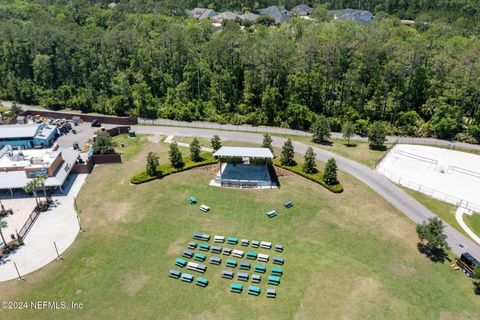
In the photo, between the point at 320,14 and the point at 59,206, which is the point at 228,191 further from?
the point at 320,14

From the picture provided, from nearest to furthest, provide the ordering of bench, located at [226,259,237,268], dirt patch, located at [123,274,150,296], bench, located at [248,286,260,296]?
bench, located at [248,286,260,296], dirt patch, located at [123,274,150,296], bench, located at [226,259,237,268]

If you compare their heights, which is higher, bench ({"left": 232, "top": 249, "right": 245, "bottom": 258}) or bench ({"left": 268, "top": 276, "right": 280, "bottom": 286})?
bench ({"left": 232, "top": 249, "right": 245, "bottom": 258})

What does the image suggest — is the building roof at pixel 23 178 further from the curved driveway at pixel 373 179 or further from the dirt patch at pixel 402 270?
the dirt patch at pixel 402 270

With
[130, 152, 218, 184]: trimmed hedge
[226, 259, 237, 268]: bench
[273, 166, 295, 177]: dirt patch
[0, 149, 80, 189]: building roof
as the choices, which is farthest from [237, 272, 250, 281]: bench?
[0, 149, 80, 189]: building roof

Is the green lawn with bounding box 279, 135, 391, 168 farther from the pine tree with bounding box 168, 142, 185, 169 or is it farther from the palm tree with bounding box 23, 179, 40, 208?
the palm tree with bounding box 23, 179, 40, 208

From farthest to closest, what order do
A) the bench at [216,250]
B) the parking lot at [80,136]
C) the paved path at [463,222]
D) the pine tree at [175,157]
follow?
1. the parking lot at [80,136]
2. the pine tree at [175,157]
3. the paved path at [463,222]
4. the bench at [216,250]

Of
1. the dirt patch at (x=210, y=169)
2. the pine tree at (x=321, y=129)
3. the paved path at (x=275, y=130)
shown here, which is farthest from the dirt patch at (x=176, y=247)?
the paved path at (x=275, y=130)

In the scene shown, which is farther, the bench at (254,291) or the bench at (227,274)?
the bench at (227,274)
